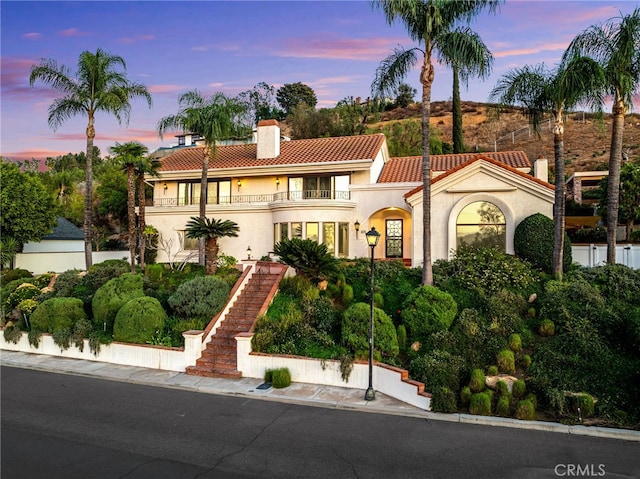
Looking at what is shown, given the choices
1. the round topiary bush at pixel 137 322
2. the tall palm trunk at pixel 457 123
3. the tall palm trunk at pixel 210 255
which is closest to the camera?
the round topiary bush at pixel 137 322

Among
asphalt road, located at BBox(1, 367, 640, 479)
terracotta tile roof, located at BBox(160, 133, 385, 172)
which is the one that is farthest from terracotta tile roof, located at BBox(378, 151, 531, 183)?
asphalt road, located at BBox(1, 367, 640, 479)

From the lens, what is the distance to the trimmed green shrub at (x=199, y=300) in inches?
687

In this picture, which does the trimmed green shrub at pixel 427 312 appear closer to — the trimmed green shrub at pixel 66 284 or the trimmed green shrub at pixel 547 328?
the trimmed green shrub at pixel 547 328

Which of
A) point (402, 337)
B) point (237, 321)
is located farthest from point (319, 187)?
point (402, 337)

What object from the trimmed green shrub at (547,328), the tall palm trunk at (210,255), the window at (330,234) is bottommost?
the trimmed green shrub at (547,328)

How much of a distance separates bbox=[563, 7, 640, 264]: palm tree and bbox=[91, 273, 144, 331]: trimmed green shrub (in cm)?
2026

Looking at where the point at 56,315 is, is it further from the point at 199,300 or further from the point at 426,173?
the point at 426,173

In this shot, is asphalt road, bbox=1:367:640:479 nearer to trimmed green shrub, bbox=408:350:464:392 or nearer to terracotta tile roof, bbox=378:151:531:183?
trimmed green shrub, bbox=408:350:464:392

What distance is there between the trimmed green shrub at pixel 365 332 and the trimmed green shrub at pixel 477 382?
2767 millimetres

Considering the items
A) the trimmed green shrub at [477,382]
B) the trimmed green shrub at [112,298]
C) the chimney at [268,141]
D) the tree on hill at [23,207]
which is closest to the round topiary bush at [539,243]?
the trimmed green shrub at [477,382]

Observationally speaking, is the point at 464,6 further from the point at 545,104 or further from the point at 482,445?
the point at 482,445

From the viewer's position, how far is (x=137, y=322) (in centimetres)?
1644

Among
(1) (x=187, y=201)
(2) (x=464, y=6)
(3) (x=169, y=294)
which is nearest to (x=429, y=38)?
(2) (x=464, y=6)

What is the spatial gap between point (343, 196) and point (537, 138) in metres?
43.1
